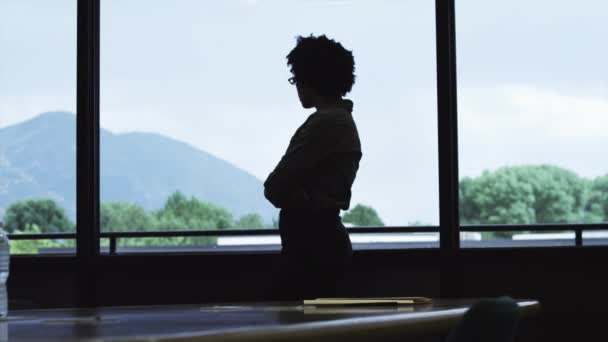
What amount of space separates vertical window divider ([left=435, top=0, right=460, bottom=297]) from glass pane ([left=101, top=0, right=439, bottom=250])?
80mm

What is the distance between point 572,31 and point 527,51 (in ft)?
0.62

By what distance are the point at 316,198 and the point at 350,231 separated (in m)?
1.42

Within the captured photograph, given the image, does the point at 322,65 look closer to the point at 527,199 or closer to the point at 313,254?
the point at 313,254

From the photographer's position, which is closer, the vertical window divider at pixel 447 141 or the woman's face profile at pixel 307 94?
the woman's face profile at pixel 307 94

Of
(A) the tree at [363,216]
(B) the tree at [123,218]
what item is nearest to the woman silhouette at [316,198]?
(A) the tree at [363,216]

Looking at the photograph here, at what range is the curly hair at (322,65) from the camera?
2.85 metres

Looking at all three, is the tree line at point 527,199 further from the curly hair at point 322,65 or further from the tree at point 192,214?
the curly hair at point 322,65

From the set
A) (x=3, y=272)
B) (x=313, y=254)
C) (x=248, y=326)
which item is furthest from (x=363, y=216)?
(x=248, y=326)

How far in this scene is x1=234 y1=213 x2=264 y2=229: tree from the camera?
419cm

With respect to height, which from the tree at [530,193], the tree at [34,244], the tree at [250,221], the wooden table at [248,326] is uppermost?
the tree at [530,193]

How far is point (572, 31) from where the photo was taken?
3926mm

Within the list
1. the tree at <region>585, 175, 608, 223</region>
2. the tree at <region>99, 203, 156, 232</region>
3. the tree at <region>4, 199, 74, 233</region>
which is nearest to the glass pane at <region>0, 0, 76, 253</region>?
the tree at <region>4, 199, 74, 233</region>

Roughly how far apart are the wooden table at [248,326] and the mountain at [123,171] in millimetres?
2597

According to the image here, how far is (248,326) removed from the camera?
113 cm
